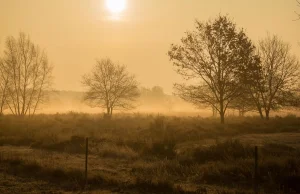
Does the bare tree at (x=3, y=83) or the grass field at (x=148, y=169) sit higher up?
the bare tree at (x=3, y=83)

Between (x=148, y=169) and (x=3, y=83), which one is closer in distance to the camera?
(x=148, y=169)

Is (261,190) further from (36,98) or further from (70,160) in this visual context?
(36,98)

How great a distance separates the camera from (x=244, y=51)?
1086 inches

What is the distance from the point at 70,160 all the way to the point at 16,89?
31.1 metres

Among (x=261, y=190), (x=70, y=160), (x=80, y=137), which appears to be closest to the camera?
(x=261, y=190)

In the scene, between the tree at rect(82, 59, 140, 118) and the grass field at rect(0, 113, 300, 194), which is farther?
the tree at rect(82, 59, 140, 118)

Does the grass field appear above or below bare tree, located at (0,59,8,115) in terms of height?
below

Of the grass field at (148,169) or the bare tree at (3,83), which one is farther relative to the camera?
the bare tree at (3,83)

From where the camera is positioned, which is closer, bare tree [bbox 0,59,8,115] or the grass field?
the grass field

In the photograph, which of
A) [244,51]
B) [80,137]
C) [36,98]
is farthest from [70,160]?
[36,98]

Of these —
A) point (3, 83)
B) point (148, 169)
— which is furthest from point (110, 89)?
point (148, 169)

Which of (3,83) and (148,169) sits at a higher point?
(3,83)

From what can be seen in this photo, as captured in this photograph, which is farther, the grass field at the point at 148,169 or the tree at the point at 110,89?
the tree at the point at 110,89

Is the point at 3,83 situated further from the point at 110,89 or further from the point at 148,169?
the point at 148,169
